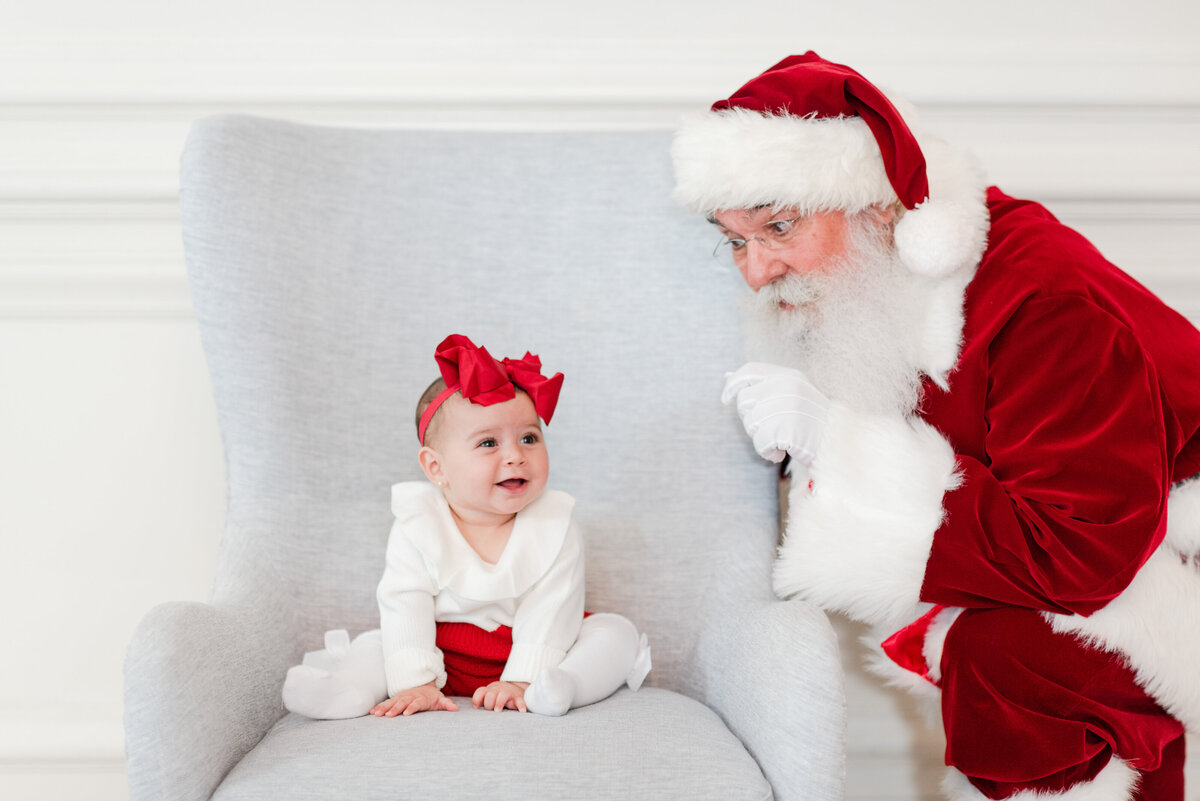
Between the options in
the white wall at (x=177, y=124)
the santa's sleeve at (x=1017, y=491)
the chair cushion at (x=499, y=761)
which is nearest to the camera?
the chair cushion at (x=499, y=761)

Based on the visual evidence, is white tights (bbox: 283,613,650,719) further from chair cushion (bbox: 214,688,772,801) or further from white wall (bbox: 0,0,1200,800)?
white wall (bbox: 0,0,1200,800)

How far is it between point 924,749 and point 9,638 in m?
1.89

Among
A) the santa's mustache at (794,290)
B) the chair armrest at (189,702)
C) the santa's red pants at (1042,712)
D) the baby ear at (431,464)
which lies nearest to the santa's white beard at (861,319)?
the santa's mustache at (794,290)

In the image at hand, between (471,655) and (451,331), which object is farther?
(451,331)

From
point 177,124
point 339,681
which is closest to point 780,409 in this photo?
point 339,681

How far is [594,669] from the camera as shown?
142 centimetres

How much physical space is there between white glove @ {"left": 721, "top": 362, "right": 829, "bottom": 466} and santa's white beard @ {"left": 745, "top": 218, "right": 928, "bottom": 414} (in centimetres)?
6

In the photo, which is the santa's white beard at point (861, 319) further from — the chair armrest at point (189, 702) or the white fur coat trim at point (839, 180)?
the chair armrest at point (189, 702)

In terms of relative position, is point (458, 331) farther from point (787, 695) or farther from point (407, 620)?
point (787, 695)

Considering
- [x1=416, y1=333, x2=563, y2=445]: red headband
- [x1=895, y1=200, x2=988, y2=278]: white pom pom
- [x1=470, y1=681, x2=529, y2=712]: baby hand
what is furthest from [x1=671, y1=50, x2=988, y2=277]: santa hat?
[x1=470, y1=681, x2=529, y2=712]: baby hand

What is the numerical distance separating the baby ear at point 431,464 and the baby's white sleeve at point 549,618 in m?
0.22

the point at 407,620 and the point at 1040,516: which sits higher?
the point at 1040,516

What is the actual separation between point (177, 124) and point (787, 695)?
1.61 m

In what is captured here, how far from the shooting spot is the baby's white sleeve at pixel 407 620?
1.41 m
